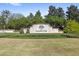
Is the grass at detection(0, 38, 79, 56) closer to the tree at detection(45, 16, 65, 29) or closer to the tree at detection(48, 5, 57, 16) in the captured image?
the tree at detection(45, 16, 65, 29)

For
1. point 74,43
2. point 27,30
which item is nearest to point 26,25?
point 27,30

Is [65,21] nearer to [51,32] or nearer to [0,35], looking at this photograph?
[51,32]

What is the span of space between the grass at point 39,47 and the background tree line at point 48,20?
0.26 meters

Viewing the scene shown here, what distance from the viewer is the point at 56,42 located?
1503cm

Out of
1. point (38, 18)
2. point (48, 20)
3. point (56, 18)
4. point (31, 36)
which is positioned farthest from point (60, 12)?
point (31, 36)

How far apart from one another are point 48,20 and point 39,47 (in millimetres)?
578

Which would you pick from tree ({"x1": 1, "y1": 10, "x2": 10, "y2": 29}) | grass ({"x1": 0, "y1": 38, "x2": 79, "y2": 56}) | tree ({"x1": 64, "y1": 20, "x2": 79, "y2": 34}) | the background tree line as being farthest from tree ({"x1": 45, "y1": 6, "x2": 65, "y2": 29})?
tree ({"x1": 1, "y1": 10, "x2": 10, "y2": 29})

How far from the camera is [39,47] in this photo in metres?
14.9

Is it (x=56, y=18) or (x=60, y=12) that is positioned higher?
(x=60, y=12)

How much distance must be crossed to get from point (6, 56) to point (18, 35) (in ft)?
1.68

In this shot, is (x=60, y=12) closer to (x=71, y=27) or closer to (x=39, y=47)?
(x=71, y=27)

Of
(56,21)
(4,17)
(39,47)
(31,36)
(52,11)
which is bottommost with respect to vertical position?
(39,47)

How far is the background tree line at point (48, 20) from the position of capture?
14977 millimetres

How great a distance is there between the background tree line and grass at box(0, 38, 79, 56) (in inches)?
10.3
